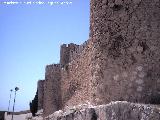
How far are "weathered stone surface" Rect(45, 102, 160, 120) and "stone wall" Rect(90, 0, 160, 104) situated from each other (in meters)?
0.37

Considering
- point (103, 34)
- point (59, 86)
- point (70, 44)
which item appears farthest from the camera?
point (70, 44)

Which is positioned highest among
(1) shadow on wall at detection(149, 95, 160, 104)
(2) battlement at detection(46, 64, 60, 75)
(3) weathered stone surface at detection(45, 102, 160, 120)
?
(2) battlement at detection(46, 64, 60, 75)

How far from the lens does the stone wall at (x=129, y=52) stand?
3.58 m

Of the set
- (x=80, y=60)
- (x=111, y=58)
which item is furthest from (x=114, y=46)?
(x=80, y=60)

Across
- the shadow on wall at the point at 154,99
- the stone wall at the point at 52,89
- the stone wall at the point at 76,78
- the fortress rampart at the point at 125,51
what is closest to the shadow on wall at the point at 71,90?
the stone wall at the point at 76,78

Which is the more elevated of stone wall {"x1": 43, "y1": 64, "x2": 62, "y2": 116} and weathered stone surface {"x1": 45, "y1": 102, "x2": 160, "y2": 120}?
stone wall {"x1": 43, "y1": 64, "x2": 62, "y2": 116}

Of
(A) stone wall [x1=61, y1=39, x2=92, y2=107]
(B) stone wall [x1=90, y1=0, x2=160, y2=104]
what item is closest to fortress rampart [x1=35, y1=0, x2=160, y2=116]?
(B) stone wall [x1=90, y1=0, x2=160, y2=104]

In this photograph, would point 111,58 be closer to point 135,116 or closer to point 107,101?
point 107,101

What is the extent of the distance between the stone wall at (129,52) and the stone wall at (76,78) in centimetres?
1147

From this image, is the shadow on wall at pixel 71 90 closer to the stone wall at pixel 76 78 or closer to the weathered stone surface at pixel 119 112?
the stone wall at pixel 76 78

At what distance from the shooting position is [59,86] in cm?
2302

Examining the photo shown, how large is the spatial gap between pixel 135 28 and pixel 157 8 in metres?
0.29

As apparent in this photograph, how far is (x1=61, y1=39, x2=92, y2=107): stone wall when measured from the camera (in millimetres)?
16169

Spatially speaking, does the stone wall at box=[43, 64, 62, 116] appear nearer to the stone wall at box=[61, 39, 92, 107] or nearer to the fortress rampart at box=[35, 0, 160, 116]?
the stone wall at box=[61, 39, 92, 107]
